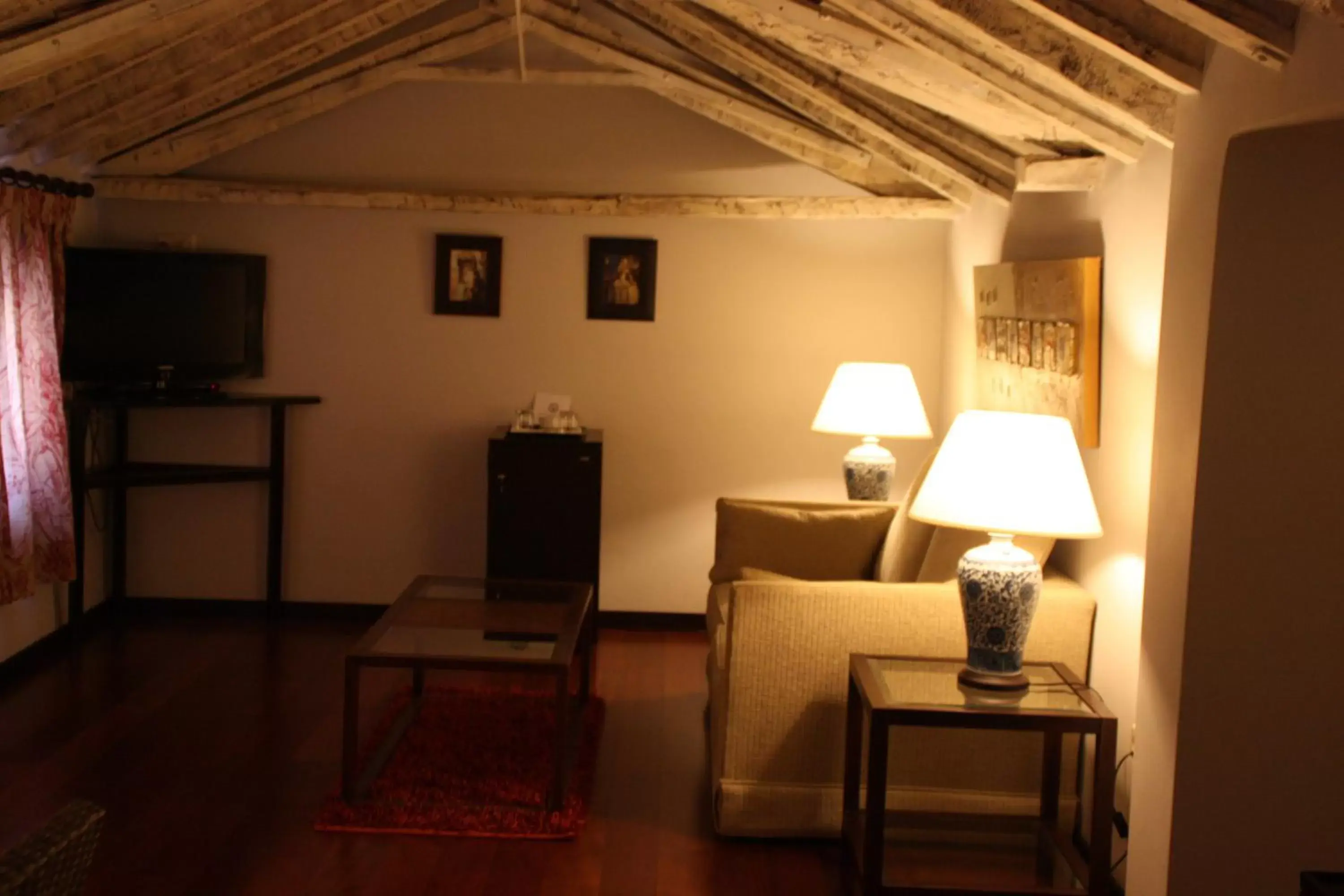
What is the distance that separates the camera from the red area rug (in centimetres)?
390

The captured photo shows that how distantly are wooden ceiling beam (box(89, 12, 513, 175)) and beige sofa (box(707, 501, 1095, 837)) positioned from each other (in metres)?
3.04

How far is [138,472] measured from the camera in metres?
5.86

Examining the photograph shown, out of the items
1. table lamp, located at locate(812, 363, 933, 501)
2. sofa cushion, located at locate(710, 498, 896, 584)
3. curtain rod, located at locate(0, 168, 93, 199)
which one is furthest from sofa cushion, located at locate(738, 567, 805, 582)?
curtain rod, located at locate(0, 168, 93, 199)

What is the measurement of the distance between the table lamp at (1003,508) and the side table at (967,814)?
124 mm

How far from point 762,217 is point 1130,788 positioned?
3269 mm

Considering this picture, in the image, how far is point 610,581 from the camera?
6.33 meters

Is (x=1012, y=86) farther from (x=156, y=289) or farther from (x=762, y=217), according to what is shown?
(x=156, y=289)

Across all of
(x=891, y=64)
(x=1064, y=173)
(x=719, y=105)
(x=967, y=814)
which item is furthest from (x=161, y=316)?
(x=967, y=814)

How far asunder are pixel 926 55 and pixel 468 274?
9.68ft

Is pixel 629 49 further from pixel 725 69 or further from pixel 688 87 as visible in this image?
pixel 725 69

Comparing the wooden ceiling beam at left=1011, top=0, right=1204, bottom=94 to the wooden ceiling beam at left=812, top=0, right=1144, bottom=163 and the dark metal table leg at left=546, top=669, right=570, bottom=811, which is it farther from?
the dark metal table leg at left=546, top=669, right=570, bottom=811

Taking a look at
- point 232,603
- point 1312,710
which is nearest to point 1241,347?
point 1312,710

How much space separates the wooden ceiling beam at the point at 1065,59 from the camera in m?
3.14

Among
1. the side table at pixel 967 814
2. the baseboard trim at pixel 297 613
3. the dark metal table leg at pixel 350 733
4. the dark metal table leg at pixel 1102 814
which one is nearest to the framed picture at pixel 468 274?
the baseboard trim at pixel 297 613
